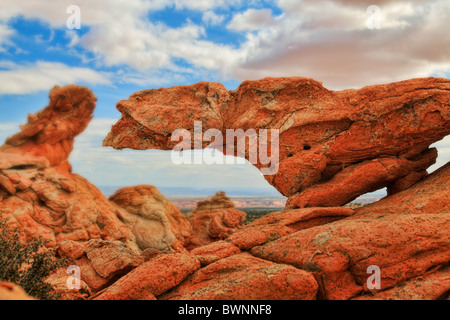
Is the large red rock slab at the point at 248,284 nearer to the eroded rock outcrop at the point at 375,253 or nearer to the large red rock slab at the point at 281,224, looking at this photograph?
the eroded rock outcrop at the point at 375,253

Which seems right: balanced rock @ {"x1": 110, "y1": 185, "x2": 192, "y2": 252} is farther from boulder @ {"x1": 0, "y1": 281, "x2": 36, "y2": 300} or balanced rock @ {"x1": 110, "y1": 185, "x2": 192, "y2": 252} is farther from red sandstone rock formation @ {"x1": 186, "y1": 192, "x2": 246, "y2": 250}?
boulder @ {"x1": 0, "y1": 281, "x2": 36, "y2": 300}

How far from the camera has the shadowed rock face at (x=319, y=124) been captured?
14469 mm

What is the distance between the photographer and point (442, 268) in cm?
993

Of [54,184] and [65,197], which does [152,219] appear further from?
[54,184]

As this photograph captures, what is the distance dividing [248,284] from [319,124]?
8697mm

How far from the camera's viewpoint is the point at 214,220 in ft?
137

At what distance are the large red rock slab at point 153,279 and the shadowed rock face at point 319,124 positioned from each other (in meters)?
6.35

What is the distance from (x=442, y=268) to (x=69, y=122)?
114ft

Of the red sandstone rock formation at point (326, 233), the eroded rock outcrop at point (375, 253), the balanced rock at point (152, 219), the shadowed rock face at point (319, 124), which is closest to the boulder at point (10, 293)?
the red sandstone rock formation at point (326, 233)

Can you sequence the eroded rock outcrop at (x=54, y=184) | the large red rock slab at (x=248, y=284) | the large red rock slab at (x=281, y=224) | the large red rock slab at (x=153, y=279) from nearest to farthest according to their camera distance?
the large red rock slab at (x=248, y=284)
the large red rock slab at (x=153, y=279)
the large red rock slab at (x=281, y=224)
the eroded rock outcrop at (x=54, y=184)

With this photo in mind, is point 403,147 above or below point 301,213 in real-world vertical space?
above
